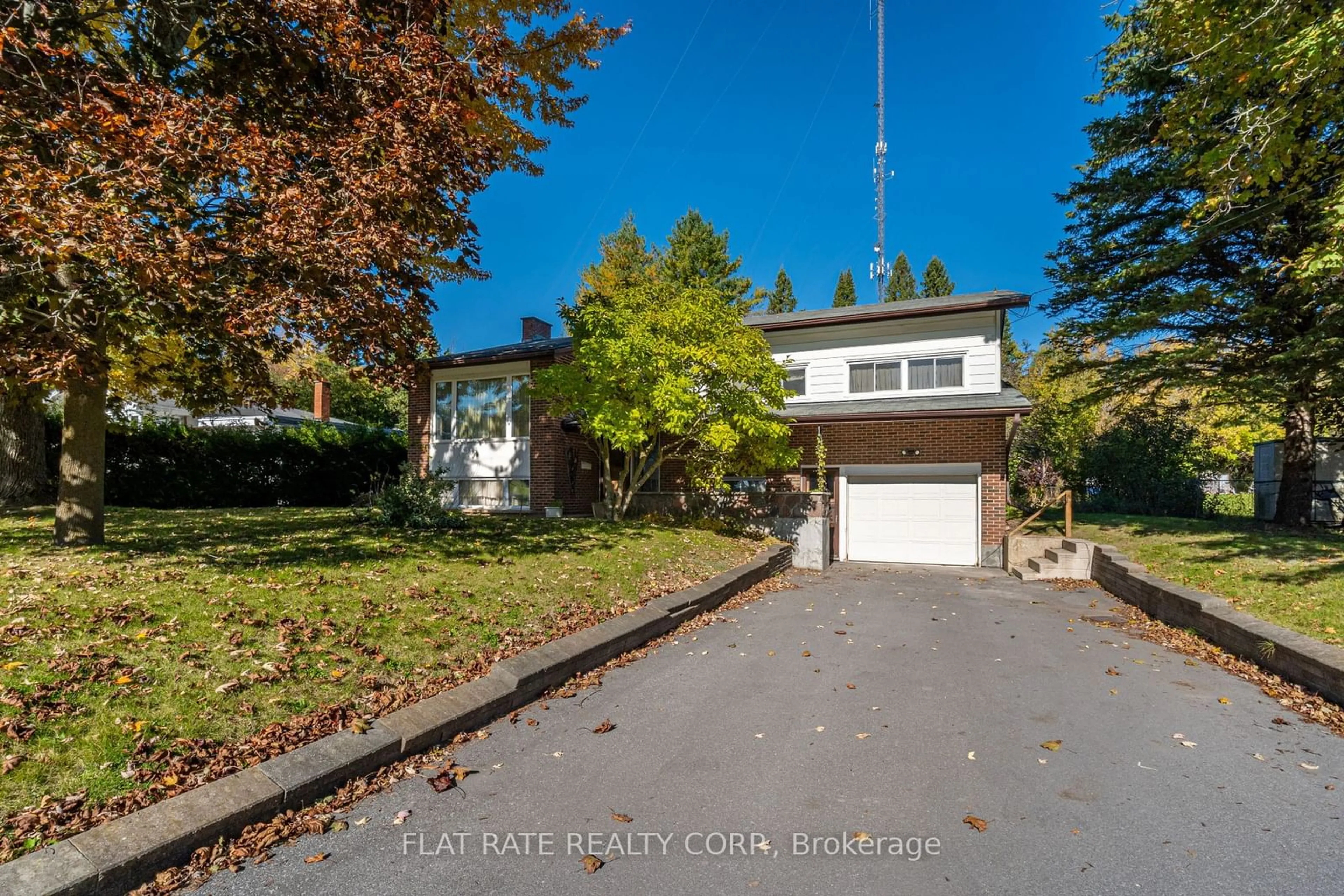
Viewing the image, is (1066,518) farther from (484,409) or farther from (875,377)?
(484,409)

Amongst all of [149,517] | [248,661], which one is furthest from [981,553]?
[149,517]

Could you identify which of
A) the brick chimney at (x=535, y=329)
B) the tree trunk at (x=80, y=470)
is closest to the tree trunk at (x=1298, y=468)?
the brick chimney at (x=535, y=329)

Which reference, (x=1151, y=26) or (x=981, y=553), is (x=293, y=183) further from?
(x=981, y=553)

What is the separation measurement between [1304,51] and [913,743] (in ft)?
25.0

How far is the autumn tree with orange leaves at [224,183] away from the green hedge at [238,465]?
569 centimetres

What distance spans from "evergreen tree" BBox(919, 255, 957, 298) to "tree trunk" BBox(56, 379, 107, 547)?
4176 cm

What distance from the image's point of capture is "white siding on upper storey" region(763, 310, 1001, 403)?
1462 centimetres

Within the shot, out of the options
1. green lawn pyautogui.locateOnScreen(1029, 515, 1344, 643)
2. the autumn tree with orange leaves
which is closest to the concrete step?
green lawn pyautogui.locateOnScreen(1029, 515, 1344, 643)

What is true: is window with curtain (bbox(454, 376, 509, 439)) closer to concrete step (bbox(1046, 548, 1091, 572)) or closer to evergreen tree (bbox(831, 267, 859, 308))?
concrete step (bbox(1046, 548, 1091, 572))

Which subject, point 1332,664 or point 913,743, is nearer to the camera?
point 913,743

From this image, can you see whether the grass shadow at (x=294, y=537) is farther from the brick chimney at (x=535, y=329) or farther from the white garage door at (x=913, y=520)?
the brick chimney at (x=535, y=329)

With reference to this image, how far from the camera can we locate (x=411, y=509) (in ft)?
32.6

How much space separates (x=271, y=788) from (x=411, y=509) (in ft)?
23.4

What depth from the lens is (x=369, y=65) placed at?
6207 mm
